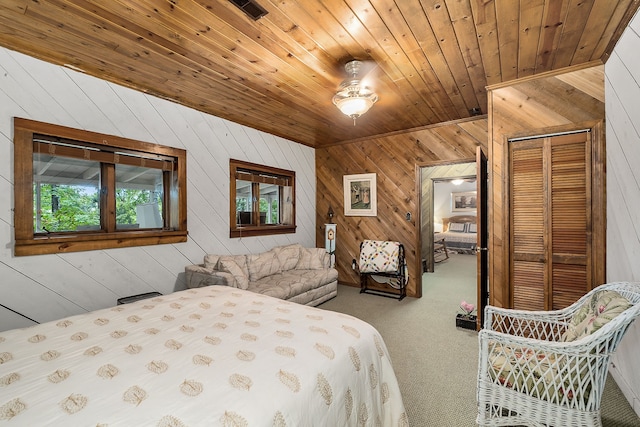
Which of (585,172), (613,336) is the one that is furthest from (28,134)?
(585,172)

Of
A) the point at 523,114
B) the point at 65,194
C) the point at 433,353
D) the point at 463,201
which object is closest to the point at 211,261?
the point at 65,194

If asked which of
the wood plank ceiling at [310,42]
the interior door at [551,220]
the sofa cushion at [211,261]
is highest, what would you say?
the wood plank ceiling at [310,42]

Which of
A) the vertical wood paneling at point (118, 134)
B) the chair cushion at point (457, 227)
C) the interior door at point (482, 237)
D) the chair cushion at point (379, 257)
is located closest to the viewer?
the vertical wood paneling at point (118, 134)

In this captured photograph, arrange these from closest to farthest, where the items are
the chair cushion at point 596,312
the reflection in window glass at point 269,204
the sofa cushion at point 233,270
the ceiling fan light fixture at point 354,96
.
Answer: the chair cushion at point 596,312 → the ceiling fan light fixture at point 354,96 → the sofa cushion at point 233,270 → the reflection in window glass at point 269,204

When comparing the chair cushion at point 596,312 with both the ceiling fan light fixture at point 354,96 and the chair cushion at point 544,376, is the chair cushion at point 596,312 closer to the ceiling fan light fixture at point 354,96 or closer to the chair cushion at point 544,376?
the chair cushion at point 544,376

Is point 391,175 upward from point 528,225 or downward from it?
upward

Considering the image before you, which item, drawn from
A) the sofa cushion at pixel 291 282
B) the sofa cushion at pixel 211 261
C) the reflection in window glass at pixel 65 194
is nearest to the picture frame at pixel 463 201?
the sofa cushion at pixel 291 282

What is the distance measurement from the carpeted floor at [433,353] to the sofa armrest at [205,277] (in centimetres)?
160

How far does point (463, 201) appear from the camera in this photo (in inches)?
375

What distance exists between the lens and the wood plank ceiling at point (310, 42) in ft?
5.85

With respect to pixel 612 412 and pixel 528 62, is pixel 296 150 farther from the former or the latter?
pixel 612 412

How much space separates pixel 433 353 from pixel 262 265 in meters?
2.32

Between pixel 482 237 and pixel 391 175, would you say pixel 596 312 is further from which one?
pixel 391 175

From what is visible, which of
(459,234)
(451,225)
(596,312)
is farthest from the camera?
(451,225)
